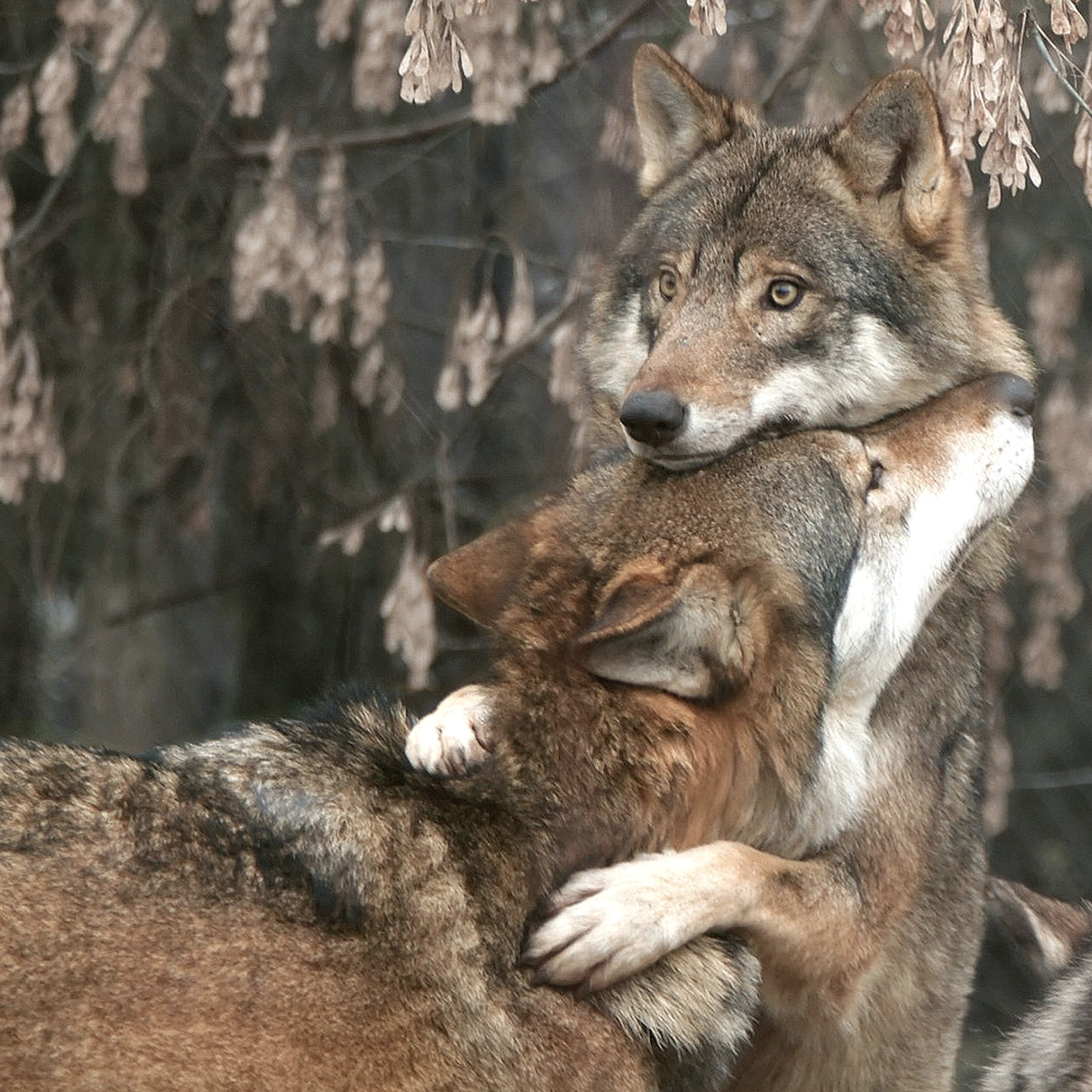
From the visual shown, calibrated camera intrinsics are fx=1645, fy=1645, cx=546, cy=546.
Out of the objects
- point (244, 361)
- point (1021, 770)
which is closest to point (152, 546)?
point (244, 361)

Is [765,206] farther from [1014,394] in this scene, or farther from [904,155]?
[1014,394]

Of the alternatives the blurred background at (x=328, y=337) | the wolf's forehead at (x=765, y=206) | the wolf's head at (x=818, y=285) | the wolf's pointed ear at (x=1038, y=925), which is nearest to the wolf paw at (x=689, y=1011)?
the wolf's head at (x=818, y=285)

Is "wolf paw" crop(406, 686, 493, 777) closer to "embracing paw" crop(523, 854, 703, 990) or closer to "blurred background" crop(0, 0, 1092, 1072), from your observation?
"embracing paw" crop(523, 854, 703, 990)

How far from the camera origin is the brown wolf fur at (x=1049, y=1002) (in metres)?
4.05

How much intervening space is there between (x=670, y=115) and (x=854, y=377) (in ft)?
4.30

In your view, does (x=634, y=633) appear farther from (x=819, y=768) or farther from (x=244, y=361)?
(x=244, y=361)

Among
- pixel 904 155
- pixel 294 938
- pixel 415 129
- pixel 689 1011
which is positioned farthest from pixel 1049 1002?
pixel 415 129

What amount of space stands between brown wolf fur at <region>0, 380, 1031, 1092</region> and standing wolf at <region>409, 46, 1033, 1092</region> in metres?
0.37

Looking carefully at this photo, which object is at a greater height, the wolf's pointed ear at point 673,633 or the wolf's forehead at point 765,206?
the wolf's forehead at point 765,206

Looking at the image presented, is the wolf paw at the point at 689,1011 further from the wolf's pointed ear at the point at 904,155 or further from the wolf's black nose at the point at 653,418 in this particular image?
the wolf's pointed ear at the point at 904,155

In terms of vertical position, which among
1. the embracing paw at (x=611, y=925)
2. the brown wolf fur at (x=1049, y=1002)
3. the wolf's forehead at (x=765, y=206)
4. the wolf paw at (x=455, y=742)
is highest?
the wolf's forehead at (x=765, y=206)

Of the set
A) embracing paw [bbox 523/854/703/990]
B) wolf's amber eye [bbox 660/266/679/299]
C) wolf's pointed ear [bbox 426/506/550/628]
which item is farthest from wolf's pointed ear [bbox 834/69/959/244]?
embracing paw [bbox 523/854/703/990]

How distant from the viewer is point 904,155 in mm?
4414

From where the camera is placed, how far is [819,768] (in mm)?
3084
